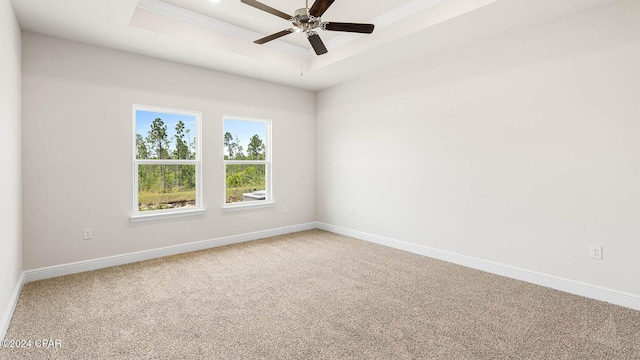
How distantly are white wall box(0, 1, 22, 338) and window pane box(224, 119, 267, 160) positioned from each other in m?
2.29

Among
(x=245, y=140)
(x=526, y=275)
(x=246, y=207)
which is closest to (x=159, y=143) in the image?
(x=245, y=140)

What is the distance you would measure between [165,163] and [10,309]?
2110 mm

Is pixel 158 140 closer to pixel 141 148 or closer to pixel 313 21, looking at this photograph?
pixel 141 148

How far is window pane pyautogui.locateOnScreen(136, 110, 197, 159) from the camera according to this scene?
3973 millimetres

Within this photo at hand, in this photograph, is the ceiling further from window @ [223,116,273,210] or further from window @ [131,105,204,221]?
window @ [223,116,273,210]

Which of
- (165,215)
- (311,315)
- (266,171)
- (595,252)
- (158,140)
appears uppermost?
(158,140)

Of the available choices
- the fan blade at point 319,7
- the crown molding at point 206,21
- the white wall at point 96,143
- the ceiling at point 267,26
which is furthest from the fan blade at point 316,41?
the white wall at point 96,143

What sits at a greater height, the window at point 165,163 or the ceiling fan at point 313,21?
the ceiling fan at point 313,21

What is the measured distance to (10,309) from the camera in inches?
95.3

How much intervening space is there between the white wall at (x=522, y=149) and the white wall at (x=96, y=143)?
2.31 m

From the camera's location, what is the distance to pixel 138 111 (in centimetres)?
393

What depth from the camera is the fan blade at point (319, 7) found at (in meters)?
2.35

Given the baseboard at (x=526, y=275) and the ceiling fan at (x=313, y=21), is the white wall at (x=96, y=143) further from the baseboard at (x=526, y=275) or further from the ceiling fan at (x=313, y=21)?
the baseboard at (x=526, y=275)

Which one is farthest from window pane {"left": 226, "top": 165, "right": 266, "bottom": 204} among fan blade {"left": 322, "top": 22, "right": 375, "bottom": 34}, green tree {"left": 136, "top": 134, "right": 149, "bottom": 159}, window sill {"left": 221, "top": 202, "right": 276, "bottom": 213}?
fan blade {"left": 322, "top": 22, "right": 375, "bottom": 34}
